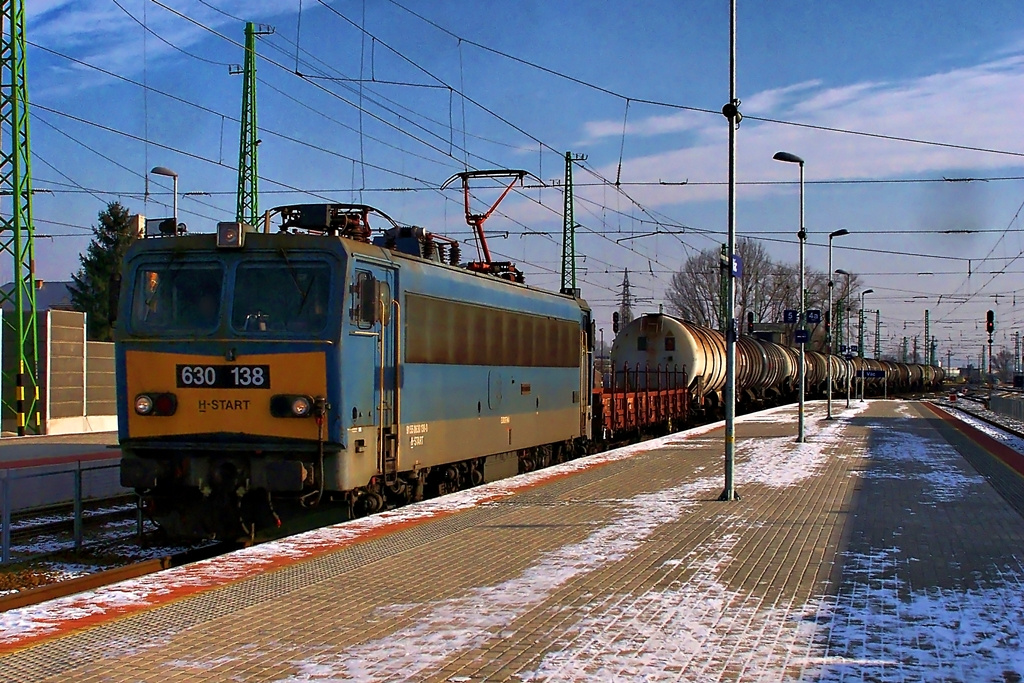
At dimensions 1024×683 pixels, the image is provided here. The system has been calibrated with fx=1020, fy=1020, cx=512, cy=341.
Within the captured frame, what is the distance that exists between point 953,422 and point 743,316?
132 ft

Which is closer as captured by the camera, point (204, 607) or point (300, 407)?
point (204, 607)

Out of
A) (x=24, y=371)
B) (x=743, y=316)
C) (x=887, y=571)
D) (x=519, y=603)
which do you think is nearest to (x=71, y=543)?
(x=519, y=603)

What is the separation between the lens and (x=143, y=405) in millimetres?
10164

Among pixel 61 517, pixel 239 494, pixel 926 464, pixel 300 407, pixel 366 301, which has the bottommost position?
pixel 61 517

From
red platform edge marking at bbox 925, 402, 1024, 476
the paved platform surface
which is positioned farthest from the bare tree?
the paved platform surface

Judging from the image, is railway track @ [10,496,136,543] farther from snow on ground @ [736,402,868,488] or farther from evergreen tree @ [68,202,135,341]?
evergreen tree @ [68,202,135,341]

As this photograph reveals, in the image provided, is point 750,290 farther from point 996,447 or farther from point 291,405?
point 291,405

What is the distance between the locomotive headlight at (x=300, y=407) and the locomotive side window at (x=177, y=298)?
1197 mm

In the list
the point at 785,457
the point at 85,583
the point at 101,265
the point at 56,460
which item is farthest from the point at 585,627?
the point at 101,265

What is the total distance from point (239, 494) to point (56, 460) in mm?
9059

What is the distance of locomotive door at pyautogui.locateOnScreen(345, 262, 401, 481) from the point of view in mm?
10125

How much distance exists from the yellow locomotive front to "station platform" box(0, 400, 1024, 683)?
872 millimetres

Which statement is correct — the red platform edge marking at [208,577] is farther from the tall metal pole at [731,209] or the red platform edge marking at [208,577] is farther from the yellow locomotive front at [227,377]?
the tall metal pole at [731,209]

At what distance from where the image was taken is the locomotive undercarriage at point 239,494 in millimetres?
9836
